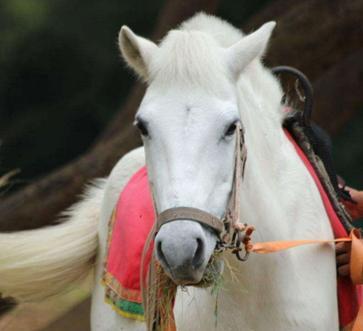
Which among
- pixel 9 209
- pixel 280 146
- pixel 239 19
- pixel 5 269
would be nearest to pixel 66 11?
pixel 239 19

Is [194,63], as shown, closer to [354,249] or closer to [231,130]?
[231,130]

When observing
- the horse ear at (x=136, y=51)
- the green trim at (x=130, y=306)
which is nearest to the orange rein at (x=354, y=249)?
the horse ear at (x=136, y=51)

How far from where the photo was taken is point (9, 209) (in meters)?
7.78

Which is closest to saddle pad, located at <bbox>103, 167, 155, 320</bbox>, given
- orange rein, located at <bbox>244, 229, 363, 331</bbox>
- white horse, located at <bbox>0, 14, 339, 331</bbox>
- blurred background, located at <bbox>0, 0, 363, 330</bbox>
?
white horse, located at <bbox>0, 14, 339, 331</bbox>

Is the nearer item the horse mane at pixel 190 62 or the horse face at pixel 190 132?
the horse face at pixel 190 132

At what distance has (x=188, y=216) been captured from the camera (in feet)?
9.85

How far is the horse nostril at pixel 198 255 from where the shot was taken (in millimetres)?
2993

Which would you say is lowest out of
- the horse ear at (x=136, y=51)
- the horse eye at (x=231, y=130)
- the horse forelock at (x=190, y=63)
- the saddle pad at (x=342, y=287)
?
the saddle pad at (x=342, y=287)

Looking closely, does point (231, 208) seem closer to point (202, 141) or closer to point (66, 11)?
point (202, 141)

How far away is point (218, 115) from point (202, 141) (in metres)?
0.10

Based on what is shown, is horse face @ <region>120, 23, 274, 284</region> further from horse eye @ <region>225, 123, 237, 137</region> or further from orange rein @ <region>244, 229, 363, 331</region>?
orange rein @ <region>244, 229, 363, 331</region>

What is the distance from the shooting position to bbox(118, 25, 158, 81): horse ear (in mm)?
3396

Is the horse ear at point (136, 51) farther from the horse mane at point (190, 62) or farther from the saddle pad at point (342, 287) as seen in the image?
the saddle pad at point (342, 287)

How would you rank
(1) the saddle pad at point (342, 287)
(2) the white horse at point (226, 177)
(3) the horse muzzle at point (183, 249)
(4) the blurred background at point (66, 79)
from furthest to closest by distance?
1. (4) the blurred background at point (66, 79)
2. (1) the saddle pad at point (342, 287)
3. (2) the white horse at point (226, 177)
4. (3) the horse muzzle at point (183, 249)
